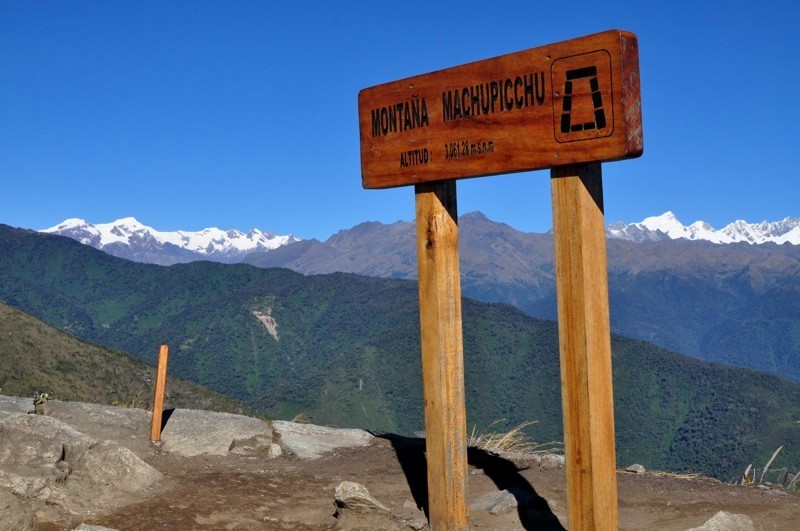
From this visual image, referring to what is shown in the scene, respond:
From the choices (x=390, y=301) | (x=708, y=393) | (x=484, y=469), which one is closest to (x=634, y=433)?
(x=708, y=393)

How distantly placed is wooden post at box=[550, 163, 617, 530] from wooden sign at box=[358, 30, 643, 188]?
0.35m

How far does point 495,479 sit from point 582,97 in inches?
204

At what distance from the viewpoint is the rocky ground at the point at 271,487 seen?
7223 mm

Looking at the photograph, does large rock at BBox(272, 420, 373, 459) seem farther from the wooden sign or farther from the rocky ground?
the wooden sign

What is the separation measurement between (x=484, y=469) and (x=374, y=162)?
4.40 metres

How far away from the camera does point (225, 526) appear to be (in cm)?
725

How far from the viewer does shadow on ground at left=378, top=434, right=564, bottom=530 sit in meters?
7.64

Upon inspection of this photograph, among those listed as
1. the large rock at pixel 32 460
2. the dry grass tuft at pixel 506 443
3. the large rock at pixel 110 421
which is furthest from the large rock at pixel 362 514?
the large rock at pixel 110 421

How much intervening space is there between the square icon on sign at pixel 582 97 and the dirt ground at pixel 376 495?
146 inches

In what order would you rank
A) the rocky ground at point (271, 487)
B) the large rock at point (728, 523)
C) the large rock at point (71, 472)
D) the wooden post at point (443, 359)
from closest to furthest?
the large rock at point (728, 523), the wooden post at point (443, 359), the rocky ground at point (271, 487), the large rock at point (71, 472)

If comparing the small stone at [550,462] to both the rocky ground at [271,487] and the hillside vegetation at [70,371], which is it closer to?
the rocky ground at [271,487]

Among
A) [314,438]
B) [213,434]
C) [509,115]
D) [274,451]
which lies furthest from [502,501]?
[213,434]

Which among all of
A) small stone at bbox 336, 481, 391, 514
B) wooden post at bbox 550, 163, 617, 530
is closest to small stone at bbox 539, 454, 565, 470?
small stone at bbox 336, 481, 391, 514

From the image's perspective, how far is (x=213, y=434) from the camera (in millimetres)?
11195
